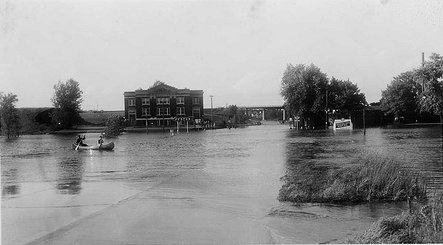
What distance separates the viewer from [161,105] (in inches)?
4801

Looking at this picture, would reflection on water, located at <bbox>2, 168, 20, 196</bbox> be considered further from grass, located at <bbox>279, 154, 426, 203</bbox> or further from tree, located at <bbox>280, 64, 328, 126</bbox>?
tree, located at <bbox>280, 64, 328, 126</bbox>

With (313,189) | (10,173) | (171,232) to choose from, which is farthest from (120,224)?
(10,173)

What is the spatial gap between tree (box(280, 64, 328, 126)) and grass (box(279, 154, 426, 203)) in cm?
7978

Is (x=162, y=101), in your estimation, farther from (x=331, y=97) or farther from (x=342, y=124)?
(x=342, y=124)

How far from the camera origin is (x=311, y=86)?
322 feet

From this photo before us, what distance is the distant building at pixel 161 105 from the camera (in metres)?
119

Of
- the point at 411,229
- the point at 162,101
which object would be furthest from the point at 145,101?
the point at 411,229

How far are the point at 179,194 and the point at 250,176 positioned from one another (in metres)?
7.21

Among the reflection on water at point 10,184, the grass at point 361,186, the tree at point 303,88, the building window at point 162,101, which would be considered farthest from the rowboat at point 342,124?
the grass at point 361,186

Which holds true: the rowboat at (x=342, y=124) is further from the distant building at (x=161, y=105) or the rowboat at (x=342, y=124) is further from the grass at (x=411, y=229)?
the grass at (x=411, y=229)

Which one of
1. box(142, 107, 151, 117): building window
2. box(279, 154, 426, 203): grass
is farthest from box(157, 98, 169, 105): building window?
box(279, 154, 426, 203): grass

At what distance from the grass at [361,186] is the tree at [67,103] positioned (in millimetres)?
29692

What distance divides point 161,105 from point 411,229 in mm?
114341

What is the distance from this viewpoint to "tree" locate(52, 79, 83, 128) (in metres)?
46.9
